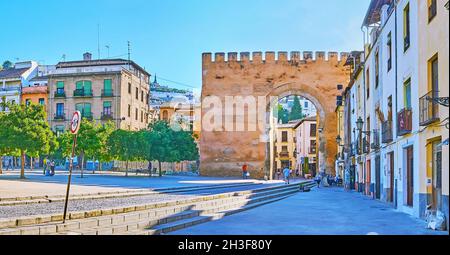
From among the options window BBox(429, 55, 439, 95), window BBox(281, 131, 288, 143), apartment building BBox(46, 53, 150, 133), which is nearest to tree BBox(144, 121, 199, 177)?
apartment building BBox(46, 53, 150, 133)

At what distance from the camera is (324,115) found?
132 ft

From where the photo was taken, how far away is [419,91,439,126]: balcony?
10.1m

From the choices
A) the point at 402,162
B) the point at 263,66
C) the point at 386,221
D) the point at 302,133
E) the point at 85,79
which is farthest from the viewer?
the point at 302,133

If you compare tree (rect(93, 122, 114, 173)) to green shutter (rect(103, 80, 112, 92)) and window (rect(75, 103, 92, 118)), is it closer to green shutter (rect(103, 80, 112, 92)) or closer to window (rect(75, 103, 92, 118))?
green shutter (rect(103, 80, 112, 92))

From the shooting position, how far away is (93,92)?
169 ft

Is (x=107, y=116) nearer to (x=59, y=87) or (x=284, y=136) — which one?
(x=59, y=87)

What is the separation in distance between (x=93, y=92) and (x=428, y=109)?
4400 cm

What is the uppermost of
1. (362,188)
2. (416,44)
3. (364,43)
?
(364,43)

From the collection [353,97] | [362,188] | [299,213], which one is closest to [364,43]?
[353,97]

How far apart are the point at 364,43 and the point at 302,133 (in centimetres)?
4094

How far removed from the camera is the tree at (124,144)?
33569mm

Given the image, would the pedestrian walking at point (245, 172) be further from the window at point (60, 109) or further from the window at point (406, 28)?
the window at point (406, 28)
